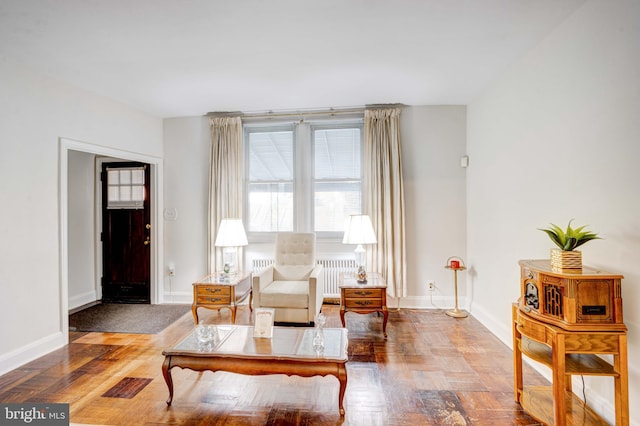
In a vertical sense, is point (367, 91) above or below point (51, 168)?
above

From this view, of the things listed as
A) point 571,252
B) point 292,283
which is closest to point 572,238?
point 571,252

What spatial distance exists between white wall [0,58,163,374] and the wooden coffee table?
175 centimetres

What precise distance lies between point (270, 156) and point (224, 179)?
74cm

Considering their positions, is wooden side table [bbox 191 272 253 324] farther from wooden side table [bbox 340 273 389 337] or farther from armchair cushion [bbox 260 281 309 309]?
wooden side table [bbox 340 273 389 337]

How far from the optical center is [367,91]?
370 centimetres

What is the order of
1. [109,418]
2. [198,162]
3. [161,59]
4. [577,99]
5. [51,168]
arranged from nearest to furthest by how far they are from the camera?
[109,418] < [577,99] < [161,59] < [51,168] < [198,162]

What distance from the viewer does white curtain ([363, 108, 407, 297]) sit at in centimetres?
415

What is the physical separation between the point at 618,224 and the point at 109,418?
3.41 meters

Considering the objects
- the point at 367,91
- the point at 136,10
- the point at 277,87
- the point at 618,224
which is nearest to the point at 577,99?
the point at 618,224

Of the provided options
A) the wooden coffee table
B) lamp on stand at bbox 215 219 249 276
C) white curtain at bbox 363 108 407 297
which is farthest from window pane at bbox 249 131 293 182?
the wooden coffee table

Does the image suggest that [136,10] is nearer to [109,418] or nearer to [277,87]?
[277,87]

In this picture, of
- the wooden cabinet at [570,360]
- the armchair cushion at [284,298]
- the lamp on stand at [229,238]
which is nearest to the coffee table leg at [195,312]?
the lamp on stand at [229,238]

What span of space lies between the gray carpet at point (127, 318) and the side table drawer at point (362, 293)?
86.2 inches

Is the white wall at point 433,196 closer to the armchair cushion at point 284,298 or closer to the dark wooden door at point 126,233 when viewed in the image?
the armchair cushion at point 284,298
